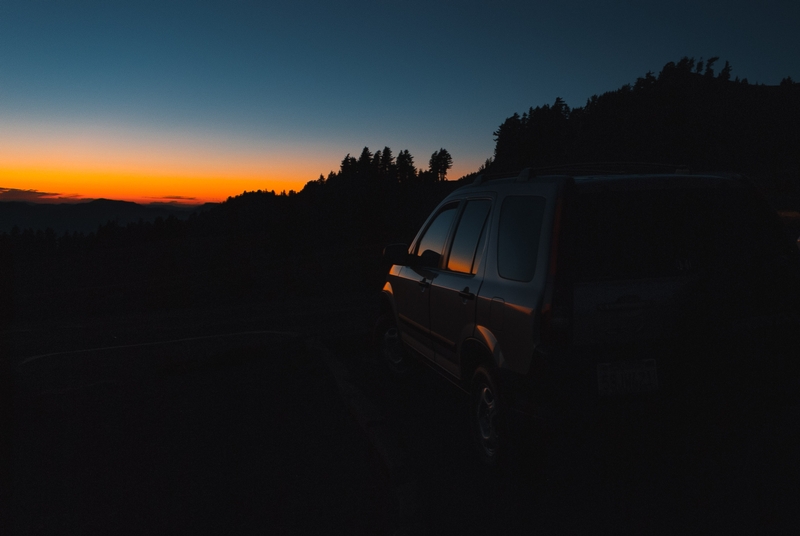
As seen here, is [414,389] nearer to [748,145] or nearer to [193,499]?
[193,499]

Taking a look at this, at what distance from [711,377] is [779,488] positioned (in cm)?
81

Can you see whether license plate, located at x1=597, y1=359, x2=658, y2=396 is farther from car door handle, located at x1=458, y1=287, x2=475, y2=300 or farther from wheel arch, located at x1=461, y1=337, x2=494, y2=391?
car door handle, located at x1=458, y1=287, x2=475, y2=300

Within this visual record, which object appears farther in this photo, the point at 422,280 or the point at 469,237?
the point at 422,280

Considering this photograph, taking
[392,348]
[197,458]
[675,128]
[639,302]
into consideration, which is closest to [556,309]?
[639,302]

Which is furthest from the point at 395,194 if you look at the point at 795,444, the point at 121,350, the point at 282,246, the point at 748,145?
the point at 795,444

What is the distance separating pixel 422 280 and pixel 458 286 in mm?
947

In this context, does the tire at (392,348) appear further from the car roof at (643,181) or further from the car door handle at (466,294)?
the car roof at (643,181)

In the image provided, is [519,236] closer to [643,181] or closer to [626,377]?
[643,181]

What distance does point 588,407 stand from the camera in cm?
354

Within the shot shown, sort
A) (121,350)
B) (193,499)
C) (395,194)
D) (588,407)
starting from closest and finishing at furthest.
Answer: (588,407) < (193,499) < (121,350) < (395,194)

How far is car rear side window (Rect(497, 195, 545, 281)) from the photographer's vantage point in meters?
3.81

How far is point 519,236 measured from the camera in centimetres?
405

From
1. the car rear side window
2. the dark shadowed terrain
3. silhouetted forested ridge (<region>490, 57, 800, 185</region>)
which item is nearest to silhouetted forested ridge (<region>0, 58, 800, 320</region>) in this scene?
silhouetted forested ridge (<region>490, 57, 800, 185</region>)

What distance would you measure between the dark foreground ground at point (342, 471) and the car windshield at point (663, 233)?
35.1 inches
